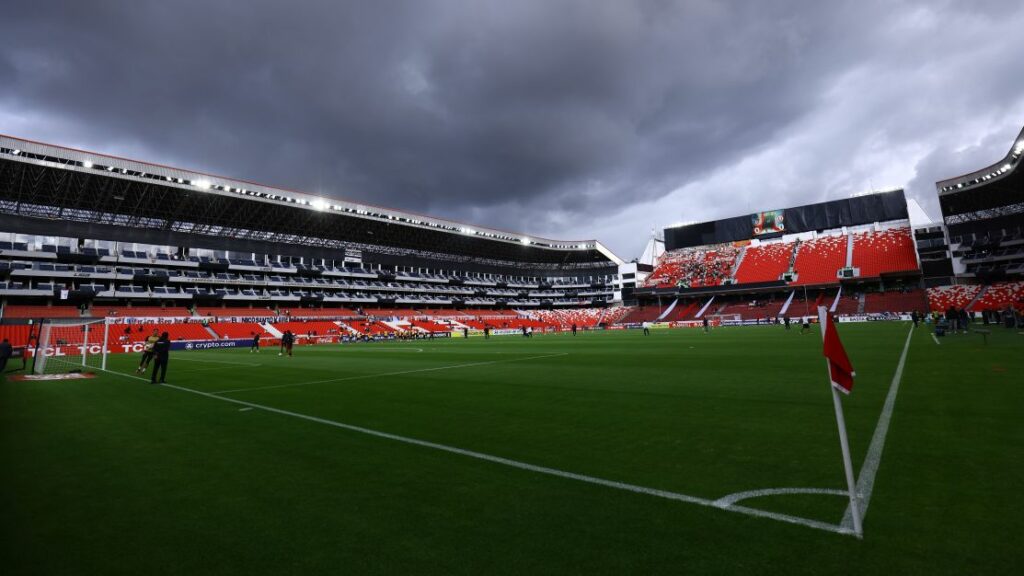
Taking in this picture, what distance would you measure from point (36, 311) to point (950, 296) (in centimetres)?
10274

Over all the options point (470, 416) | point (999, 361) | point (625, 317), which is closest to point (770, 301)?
point (625, 317)

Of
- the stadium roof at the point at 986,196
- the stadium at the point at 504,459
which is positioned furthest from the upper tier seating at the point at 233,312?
the stadium roof at the point at 986,196

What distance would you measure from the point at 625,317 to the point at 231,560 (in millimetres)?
81704

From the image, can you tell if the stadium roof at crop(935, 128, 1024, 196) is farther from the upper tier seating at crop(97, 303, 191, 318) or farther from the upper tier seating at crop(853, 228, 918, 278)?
the upper tier seating at crop(97, 303, 191, 318)

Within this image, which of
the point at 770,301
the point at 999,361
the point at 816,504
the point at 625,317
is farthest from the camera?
the point at 625,317

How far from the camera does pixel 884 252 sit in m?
65.2

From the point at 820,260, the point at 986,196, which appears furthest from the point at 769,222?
the point at 986,196

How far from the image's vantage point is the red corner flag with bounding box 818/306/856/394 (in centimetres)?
344

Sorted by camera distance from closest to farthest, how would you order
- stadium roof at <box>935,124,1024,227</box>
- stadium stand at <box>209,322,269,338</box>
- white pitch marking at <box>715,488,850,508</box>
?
white pitch marking at <box>715,488,850,508</box>, stadium roof at <box>935,124,1024,227</box>, stadium stand at <box>209,322,269,338</box>

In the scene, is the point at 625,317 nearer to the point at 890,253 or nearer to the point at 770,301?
the point at 770,301

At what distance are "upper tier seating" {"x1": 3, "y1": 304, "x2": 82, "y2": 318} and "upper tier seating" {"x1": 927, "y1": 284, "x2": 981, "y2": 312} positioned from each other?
93303 millimetres

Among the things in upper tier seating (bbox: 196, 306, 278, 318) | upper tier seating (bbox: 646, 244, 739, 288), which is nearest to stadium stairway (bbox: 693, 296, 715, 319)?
upper tier seating (bbox: 646, 244, 739, 288)

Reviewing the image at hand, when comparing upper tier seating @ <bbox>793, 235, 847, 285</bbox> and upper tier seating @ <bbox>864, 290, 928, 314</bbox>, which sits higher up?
upper tier seating @ <bbox>793, 235, 847, 285</bbox>

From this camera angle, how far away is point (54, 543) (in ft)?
11.3
